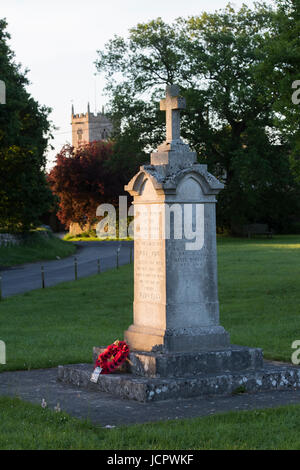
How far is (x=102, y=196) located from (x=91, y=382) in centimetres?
5764

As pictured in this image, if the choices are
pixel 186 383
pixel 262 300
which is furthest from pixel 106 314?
pixel 186 383

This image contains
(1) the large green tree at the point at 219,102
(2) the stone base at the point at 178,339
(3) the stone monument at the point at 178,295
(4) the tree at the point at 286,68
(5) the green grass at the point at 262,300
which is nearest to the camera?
(3) the stone monument at the point at 178,295

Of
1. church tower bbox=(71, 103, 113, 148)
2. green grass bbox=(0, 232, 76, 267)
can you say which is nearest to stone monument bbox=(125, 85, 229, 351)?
green grass bbox=(0, 232, 76, 267)

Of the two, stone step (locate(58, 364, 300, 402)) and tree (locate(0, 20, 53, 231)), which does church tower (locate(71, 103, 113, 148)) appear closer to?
tree (locate(0, 20, 53, 231))

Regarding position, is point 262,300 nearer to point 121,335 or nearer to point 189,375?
point 121,335

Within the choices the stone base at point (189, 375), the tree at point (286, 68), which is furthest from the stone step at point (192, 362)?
the tree at point (286, 68)

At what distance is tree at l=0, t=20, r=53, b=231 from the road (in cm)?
254

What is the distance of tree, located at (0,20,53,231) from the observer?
107 ft

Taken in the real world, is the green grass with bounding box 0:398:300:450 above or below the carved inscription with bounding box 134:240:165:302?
below

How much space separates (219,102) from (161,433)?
5039cm

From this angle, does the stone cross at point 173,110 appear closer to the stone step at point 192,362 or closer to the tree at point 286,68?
the stone step at point 192,362

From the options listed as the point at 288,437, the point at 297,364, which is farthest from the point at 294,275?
the point at 288,437

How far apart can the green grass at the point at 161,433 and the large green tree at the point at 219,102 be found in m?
47.0

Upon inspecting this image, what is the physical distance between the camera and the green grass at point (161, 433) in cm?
678
